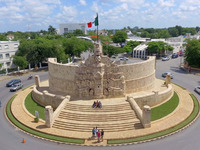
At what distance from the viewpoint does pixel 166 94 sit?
27078 mm

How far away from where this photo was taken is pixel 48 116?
798 inches

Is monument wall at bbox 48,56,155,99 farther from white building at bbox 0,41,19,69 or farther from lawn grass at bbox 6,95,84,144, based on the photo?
white building at bbox 0,41,19,69

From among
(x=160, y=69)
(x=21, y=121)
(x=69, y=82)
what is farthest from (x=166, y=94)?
(x=160, y=69)

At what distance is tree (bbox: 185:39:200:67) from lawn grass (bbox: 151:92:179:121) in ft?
78.3

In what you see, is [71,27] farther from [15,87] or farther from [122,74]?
[122,74]

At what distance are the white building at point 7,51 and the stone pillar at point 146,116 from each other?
151 ft

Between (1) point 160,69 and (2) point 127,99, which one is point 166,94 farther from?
(1) point 160,69

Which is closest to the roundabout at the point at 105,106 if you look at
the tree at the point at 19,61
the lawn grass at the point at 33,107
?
the lawn grass at the point at 33,107

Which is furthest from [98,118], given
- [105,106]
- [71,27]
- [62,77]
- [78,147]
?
[71,27]

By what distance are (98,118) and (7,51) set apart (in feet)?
146

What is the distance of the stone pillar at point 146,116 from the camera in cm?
1966

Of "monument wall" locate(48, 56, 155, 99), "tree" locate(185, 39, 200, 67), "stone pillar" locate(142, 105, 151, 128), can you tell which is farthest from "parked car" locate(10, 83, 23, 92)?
"tree" locate(185, 39, 200, 67)

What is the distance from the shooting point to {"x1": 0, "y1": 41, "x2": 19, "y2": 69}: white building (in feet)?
170

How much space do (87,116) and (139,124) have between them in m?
6.41
